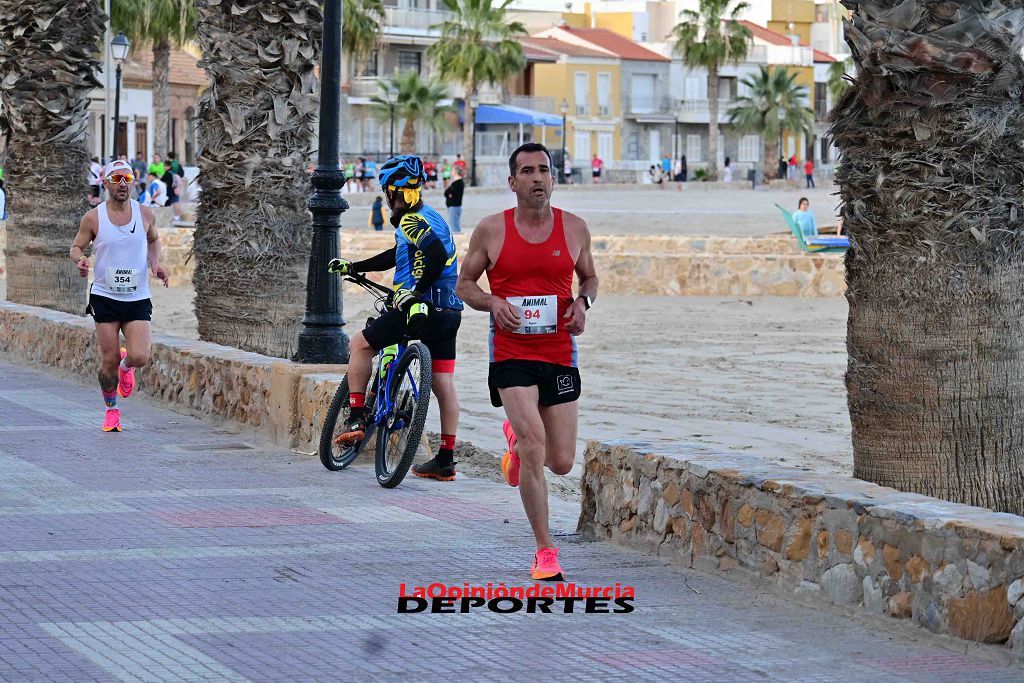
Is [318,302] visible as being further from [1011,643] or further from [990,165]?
[1011,643]

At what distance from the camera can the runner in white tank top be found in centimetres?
1095

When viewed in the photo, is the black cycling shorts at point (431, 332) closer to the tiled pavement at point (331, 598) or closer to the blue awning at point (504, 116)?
the tiled pavement at point (331, 598)

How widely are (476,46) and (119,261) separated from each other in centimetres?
6406

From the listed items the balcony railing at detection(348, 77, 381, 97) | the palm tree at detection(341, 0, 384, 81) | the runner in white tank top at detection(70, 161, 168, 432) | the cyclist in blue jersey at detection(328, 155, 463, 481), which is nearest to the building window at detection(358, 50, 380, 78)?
the balcony railing at detection(348, 77, 381, 97)

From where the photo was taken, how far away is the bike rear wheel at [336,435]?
9047 mm

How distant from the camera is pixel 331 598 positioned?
6.17 meters

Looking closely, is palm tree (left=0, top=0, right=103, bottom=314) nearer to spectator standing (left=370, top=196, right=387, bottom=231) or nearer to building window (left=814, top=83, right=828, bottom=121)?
spectator standing (left=370, top=196, right=387, bottom=231)

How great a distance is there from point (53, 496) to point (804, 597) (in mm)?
3941

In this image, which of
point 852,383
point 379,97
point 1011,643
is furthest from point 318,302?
point 379,97

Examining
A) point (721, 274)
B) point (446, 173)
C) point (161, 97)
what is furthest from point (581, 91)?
point (721, 274)

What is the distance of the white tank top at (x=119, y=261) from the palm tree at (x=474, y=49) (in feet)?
204

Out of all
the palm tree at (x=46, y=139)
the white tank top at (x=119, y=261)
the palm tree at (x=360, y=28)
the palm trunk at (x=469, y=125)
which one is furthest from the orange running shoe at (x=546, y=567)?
the palm trunk at (x=469, y=125)

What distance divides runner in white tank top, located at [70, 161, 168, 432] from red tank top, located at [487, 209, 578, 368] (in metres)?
4.96

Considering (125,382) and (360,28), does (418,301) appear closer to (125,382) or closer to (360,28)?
(125,382)
